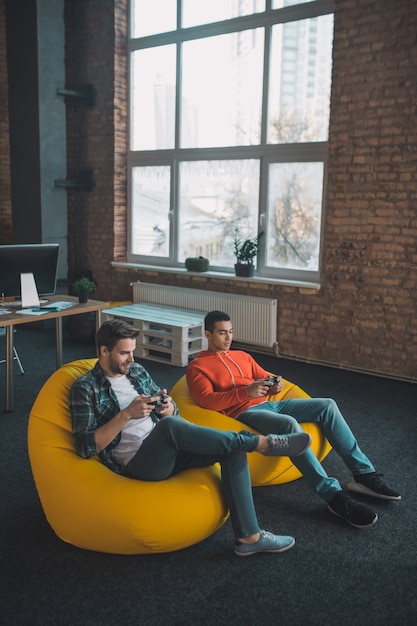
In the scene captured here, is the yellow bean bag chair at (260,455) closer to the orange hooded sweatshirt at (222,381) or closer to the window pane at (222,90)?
the orange hooded sweatshirt at (222,381)

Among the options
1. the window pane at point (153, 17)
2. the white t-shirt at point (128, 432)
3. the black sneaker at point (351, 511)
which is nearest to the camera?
the white t-shirt at point (128, 432)

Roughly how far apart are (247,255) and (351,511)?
150 inches

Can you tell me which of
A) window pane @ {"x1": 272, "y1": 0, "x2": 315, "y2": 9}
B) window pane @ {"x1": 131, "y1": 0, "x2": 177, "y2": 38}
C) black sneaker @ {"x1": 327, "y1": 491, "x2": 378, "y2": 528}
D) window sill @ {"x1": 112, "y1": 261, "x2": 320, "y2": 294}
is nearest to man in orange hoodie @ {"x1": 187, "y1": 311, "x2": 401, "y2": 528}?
black sneaker @ {"x1": 327, "y1": 491, "x2": 378, "y2": 528}

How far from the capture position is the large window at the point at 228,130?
6.12 meters

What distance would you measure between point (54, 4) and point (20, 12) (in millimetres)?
428

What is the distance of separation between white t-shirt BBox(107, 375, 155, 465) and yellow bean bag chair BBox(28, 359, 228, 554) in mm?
104

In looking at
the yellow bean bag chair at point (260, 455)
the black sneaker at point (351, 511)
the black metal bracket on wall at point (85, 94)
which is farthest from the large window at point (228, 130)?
the black sneaker at point (351, 511)

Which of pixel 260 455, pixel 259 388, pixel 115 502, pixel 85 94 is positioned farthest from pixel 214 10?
pixel 115 502

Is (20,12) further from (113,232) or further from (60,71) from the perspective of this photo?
(113,232)

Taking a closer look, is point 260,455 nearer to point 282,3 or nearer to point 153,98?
point 282,3

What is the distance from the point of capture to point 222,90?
6758 mm

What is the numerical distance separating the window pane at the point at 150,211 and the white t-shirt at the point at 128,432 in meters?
4.64

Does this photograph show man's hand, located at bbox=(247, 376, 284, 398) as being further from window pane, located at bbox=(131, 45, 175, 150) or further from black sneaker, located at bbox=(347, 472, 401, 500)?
window pane, located at bbox=(131, 45, 175, 150)

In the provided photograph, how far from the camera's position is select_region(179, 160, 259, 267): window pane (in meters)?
6.64
